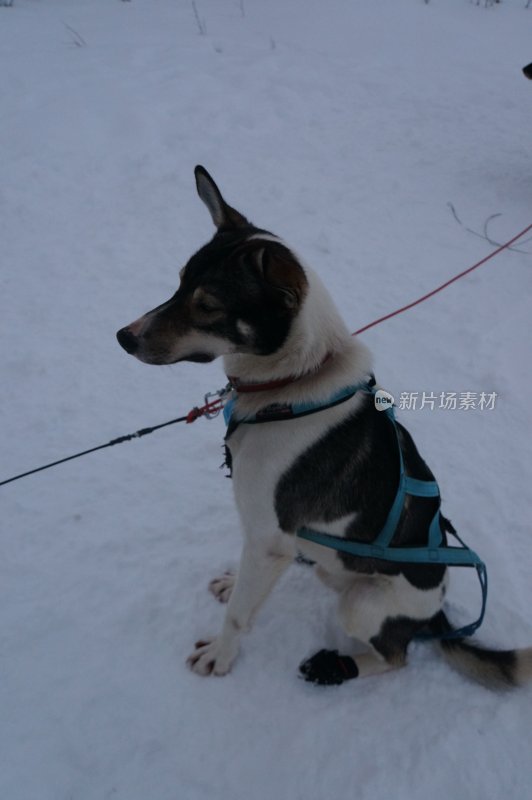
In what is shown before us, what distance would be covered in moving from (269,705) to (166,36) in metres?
9.37

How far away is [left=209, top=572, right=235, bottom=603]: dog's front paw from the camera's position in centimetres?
258

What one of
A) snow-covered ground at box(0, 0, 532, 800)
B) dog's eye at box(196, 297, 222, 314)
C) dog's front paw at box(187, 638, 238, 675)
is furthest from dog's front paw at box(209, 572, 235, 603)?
dog's eye at box(196, 297, 222, 314)

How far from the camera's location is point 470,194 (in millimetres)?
6344

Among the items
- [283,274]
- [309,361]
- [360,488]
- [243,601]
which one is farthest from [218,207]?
[243,601]

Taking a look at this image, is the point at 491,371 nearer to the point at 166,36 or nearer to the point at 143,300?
the point at 143,300

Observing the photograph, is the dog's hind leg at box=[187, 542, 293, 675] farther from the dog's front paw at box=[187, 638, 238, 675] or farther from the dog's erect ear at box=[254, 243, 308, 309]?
the dog's erect ear at box=[254, 243, 308, 309]

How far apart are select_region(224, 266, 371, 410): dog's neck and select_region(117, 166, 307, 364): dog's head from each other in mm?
67

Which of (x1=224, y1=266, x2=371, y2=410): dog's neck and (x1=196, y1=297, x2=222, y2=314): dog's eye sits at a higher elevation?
(x1=196, y1=297, x2=222, y2=314): dog's eye

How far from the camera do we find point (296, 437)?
1.91 m

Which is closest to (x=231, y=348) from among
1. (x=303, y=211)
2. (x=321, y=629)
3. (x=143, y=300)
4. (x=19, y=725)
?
(x=321, y=629)

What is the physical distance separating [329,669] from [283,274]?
1766mm

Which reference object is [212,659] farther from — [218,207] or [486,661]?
[218,207]

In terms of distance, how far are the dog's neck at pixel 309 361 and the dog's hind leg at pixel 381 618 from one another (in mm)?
873

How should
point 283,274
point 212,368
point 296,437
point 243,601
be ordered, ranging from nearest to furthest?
point 283,274, point 296,437, point 243,601, point 212,368
